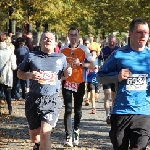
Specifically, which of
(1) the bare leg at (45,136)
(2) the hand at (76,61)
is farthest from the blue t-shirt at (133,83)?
(2) the hand at (76,61)

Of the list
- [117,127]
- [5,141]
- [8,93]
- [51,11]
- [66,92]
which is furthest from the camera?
[51,11]

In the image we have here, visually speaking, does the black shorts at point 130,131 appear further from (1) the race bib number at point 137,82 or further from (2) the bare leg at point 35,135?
(2) the bare leg at point 35,135

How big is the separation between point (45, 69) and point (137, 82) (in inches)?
68.2

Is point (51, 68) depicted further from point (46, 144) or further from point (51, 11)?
point (51, 11)

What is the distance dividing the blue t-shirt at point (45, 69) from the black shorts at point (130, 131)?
1.54m

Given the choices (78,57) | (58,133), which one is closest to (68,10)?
(58,133)

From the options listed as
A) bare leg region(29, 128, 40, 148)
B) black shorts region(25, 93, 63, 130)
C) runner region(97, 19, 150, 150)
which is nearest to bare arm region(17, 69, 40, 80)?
black shorts region(25, 93, 63, 130)

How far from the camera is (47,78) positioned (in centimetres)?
630

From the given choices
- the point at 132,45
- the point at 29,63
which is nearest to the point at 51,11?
the point at 29,63

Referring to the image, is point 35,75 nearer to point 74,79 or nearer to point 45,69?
point 45,69

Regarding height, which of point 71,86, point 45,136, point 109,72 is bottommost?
point 45,136

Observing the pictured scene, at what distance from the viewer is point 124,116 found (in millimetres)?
4996

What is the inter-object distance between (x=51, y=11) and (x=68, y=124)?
15.4 metres

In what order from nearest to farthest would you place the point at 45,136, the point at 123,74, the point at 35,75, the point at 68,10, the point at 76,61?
1. the point at 123,74
2. the point at 45,136
3. the point at 35,75
4. the point at 76,61
5. the point at 68,10
